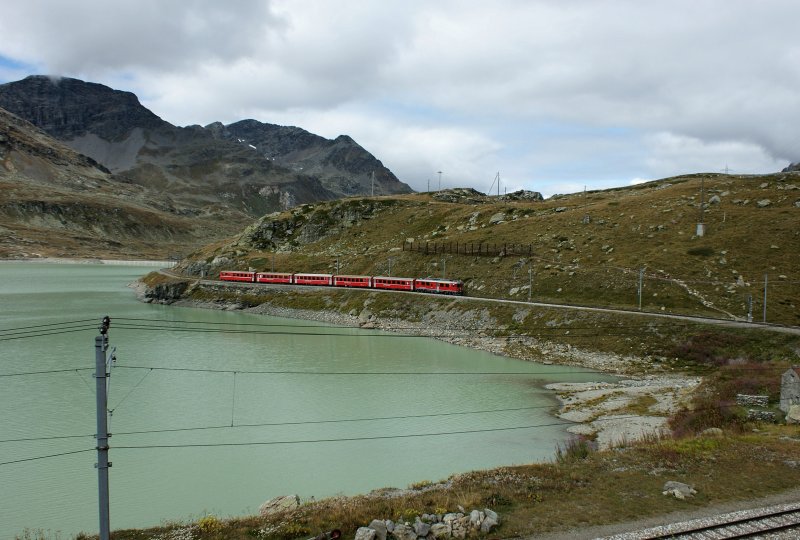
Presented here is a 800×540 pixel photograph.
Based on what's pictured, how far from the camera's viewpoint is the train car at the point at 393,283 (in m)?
83.0

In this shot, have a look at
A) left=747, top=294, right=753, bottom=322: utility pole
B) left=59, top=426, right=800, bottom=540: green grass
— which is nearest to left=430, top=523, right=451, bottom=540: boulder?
left=59, top=426, right=800, bottom=540: green grass

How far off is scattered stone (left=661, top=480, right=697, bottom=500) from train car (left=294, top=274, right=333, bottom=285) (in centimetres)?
7849

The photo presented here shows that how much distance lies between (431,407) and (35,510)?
22.8m

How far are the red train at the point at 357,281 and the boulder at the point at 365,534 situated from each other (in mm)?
64872

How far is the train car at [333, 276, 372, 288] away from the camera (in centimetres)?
8812

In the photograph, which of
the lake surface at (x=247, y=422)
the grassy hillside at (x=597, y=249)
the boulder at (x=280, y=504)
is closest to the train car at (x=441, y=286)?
the grassy hillside at (x=597, y=249)

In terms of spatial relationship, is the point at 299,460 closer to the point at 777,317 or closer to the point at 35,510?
the point at 35,510

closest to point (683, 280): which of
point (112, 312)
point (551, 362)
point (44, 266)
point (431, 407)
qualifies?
point (551, 362)

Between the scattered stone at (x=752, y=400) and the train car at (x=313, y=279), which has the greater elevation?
the train car at (x=313, y=279)

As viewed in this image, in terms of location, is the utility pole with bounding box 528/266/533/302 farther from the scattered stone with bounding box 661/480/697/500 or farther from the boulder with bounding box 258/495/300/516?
the boulder with bounding box 258/495/300/516

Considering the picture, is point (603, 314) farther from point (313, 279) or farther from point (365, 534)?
point (313, 279)

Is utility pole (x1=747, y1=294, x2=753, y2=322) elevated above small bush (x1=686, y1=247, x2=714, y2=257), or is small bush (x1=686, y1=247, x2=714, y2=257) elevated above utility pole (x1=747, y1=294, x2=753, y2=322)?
small bush (x1=686, y1=247, x2=714, y2=257)

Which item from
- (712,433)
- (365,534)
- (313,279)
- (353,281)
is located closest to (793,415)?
(712,433)

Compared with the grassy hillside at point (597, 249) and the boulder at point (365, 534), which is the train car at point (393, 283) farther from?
the boulder at point (365, 534)
